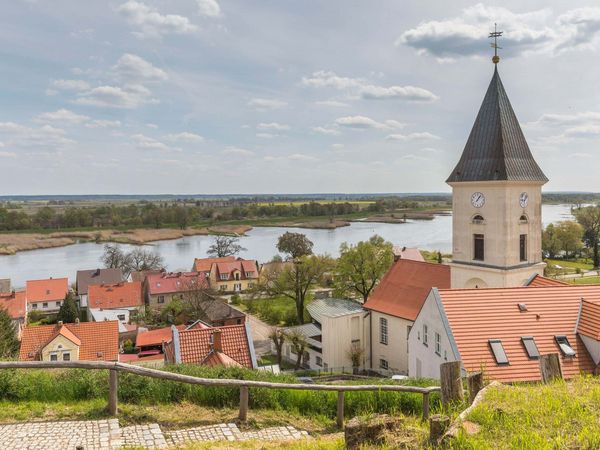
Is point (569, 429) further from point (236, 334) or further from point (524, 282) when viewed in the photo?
point (524, 282)

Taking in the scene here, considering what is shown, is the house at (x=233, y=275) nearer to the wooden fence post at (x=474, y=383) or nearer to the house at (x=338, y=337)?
the house at (x=338, y=337)

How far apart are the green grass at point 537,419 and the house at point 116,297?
38.2 m

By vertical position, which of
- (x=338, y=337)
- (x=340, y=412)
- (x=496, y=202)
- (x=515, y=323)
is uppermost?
(x=496, y=202)

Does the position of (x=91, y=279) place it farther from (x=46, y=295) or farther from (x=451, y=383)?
(x=451, y=383)

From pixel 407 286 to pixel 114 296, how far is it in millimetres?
27034

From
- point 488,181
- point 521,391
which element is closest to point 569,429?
point 521,391

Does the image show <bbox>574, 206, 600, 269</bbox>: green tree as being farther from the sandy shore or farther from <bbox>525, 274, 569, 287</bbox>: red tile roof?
the sandy shore

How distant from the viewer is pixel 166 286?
4588 cm

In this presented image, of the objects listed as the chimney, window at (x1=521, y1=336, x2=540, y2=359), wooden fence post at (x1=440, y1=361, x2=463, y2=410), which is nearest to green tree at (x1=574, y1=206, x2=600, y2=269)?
window at (x1=521, y1=336, x2=540, y2=359)

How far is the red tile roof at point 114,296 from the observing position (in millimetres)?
41281

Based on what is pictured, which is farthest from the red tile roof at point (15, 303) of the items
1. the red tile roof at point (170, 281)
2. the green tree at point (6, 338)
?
the green tree at point (6, 338)

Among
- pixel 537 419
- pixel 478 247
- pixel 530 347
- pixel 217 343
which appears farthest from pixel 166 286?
pixel 537 419

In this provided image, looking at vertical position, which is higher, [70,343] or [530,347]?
[530,347]

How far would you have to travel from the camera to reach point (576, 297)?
15.8 m
